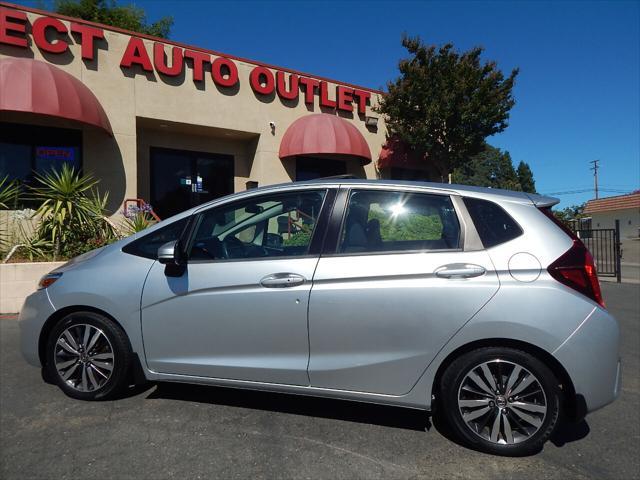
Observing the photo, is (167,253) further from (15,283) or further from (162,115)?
(162,115)

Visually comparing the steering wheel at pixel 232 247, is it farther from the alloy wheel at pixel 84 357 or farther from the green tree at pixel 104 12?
the green tree at pixel 104 12

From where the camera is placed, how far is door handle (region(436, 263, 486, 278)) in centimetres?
262

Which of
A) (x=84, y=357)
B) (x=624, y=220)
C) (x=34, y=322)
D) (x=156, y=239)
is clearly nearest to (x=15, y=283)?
(x=34, y=322)

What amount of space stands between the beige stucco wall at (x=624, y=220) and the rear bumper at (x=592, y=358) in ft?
110

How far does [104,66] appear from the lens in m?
10.3

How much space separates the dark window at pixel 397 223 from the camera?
2811mm

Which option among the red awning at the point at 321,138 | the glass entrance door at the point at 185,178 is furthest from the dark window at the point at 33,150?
the red awning at the point at 321,138

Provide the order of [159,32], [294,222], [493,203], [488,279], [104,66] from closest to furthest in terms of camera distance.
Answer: [488,279] → [493,203] → [294,222] → [104,66] → [159,32]

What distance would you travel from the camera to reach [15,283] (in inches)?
269

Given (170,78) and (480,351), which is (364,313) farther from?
(170,78)

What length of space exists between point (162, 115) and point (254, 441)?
33.4ft

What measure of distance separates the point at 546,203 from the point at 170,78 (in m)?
10.7

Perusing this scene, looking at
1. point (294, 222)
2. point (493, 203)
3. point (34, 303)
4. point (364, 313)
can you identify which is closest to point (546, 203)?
point (493, 203)

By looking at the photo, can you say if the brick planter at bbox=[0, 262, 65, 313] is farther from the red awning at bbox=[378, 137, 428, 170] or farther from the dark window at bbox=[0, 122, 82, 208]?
the red awning at bbox=[378, 137, 428, 170]
